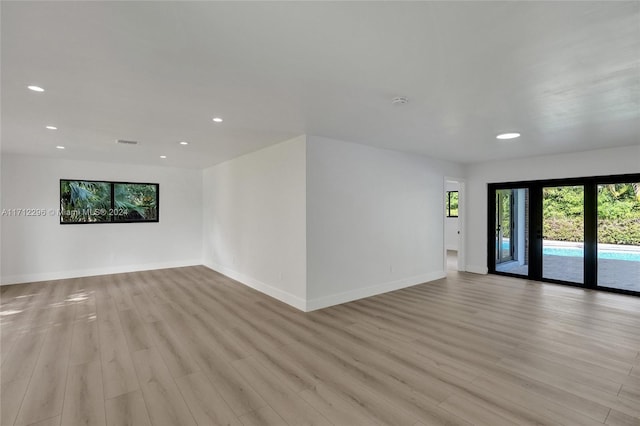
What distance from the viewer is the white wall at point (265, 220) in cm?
440

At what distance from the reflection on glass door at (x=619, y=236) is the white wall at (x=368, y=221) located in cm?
271

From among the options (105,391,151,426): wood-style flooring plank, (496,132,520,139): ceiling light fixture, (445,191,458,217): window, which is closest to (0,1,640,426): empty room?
(105,391,151,426): wood-style flooring plank

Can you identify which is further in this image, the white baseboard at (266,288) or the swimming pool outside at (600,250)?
the swimming pool outside at (600,250)

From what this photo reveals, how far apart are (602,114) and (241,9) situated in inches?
158

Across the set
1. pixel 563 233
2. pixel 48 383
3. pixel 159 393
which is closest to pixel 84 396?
pixel 48 383

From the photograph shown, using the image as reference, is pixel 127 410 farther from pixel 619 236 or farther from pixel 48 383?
pixel 619 236

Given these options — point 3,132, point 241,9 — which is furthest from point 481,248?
point 3,132

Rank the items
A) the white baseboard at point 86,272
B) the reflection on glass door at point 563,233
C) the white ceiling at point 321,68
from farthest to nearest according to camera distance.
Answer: the white baseboard at point 86,272, the reflection on glass door at point 563,233, the white ceiling at point 321,68

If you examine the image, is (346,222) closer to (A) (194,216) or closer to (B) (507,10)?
(B) (507,10)

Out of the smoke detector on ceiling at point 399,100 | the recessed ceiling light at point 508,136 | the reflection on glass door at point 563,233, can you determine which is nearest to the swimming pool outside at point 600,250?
the reflection on glass door at point 563,233

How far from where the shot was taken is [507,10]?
1614 mm

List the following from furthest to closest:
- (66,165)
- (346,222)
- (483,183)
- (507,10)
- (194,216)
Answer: (194,216), (483,183), (66,165), (346,222), (507,10)

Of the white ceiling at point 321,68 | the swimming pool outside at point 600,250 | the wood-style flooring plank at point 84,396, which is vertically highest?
the white ceiling at point 321,68

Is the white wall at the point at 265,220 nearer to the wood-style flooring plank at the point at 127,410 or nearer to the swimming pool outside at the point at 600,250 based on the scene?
the wood-style flooring plank at the point at 127,410
